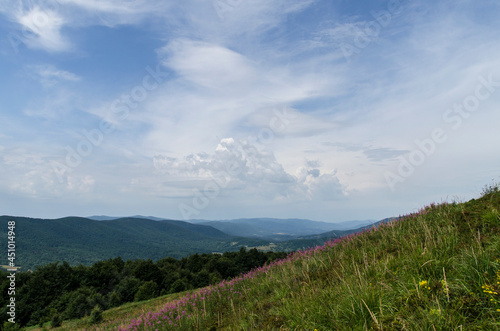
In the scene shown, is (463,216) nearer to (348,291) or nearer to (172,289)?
(348,291)

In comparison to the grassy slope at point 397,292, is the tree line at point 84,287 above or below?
below

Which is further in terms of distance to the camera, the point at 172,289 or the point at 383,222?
the point at 172,289

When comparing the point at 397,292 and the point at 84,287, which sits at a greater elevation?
the point at 397,292

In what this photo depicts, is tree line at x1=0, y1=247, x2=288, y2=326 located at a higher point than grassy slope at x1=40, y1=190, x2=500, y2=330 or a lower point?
lower

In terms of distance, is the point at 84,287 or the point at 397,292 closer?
the point at 397,292

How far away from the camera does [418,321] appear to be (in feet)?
12.5

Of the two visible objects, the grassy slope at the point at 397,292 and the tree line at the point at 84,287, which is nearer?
the grassy slope at the point at 397,292

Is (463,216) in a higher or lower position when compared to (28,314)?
higher

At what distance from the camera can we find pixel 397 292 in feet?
16.1

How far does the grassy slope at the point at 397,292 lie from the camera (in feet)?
12.6

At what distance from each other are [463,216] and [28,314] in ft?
190

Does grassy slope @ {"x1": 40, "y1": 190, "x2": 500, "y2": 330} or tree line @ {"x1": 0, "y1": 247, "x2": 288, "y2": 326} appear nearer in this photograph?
grassy slope @ {"x1": 40, "y1": 190, "x2": 500, "y2": 330}


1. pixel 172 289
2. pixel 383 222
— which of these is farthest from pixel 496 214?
pixel 172 289

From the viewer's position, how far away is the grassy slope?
385 cm
